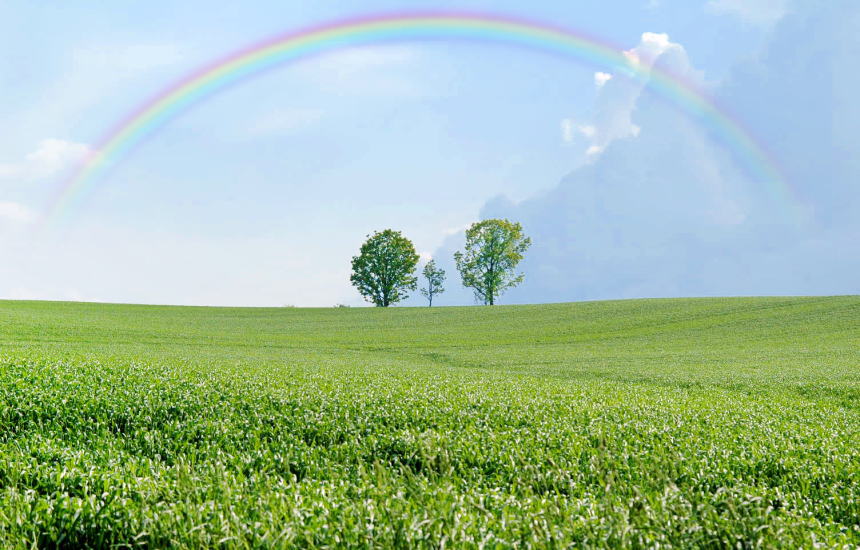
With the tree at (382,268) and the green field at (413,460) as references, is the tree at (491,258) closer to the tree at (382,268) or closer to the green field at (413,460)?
the tree at (382,268)

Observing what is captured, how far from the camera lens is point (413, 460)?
8750 millimetres

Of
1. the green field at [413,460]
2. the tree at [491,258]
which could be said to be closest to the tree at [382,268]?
the tree at [491,258]

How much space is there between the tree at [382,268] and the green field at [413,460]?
8142cm

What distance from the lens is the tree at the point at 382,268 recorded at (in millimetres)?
103000

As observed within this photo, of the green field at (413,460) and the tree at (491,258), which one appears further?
the tree at (491,258)

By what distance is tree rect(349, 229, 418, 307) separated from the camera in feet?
338

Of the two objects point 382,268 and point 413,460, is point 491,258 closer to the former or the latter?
point 382,268

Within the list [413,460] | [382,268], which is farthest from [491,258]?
[413,460]

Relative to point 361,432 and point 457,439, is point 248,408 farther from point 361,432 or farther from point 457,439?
point 457,439

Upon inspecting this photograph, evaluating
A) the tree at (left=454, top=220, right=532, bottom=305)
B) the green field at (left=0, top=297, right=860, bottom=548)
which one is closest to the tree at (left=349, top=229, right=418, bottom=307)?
the tree at (left=454, top=220, right=532, bottom=305)

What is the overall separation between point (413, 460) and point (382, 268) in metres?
94.9

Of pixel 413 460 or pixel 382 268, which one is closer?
pixel 413 460

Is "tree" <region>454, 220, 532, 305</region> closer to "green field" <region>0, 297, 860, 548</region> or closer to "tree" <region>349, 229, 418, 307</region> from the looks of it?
"tree" <region>349, 229, 418, 307</region>

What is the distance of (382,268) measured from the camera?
339 feet
